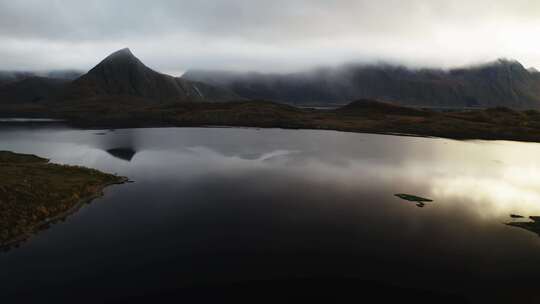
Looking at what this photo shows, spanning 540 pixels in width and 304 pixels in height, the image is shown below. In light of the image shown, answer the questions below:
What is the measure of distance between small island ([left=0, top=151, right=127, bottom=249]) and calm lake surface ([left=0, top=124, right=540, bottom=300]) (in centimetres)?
236

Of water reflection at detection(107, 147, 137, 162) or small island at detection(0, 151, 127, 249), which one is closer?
small island at detection(0, 151, 127, 249)

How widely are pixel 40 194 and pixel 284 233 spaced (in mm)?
34281

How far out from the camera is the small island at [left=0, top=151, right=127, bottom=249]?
42062 millimetres

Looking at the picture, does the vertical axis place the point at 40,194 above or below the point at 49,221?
above

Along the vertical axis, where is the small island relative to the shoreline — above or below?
above

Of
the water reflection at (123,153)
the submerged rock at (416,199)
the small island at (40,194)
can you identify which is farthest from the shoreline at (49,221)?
the submerged rock at (416,199)

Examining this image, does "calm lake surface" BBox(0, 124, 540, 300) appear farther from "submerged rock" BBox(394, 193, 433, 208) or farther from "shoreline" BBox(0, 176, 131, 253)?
"submerged rock" BBox(394, 193, 433, 208)

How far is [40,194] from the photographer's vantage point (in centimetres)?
5081

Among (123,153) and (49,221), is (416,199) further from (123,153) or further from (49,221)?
(123,153)

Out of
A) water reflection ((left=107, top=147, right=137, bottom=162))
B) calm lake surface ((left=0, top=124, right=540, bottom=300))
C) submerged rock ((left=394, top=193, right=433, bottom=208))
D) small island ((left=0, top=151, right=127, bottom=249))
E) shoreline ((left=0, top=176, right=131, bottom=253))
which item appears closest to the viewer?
calm lake surface ((left=0, top=124, right=540, bottom=300))

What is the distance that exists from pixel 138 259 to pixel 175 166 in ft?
162

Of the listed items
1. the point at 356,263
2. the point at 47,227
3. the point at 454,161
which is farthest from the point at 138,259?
the point at 454,161

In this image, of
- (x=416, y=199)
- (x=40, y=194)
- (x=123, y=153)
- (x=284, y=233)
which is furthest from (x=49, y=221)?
(x=123, y=153)

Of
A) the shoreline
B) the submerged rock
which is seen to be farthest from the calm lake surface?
the submerged rock
